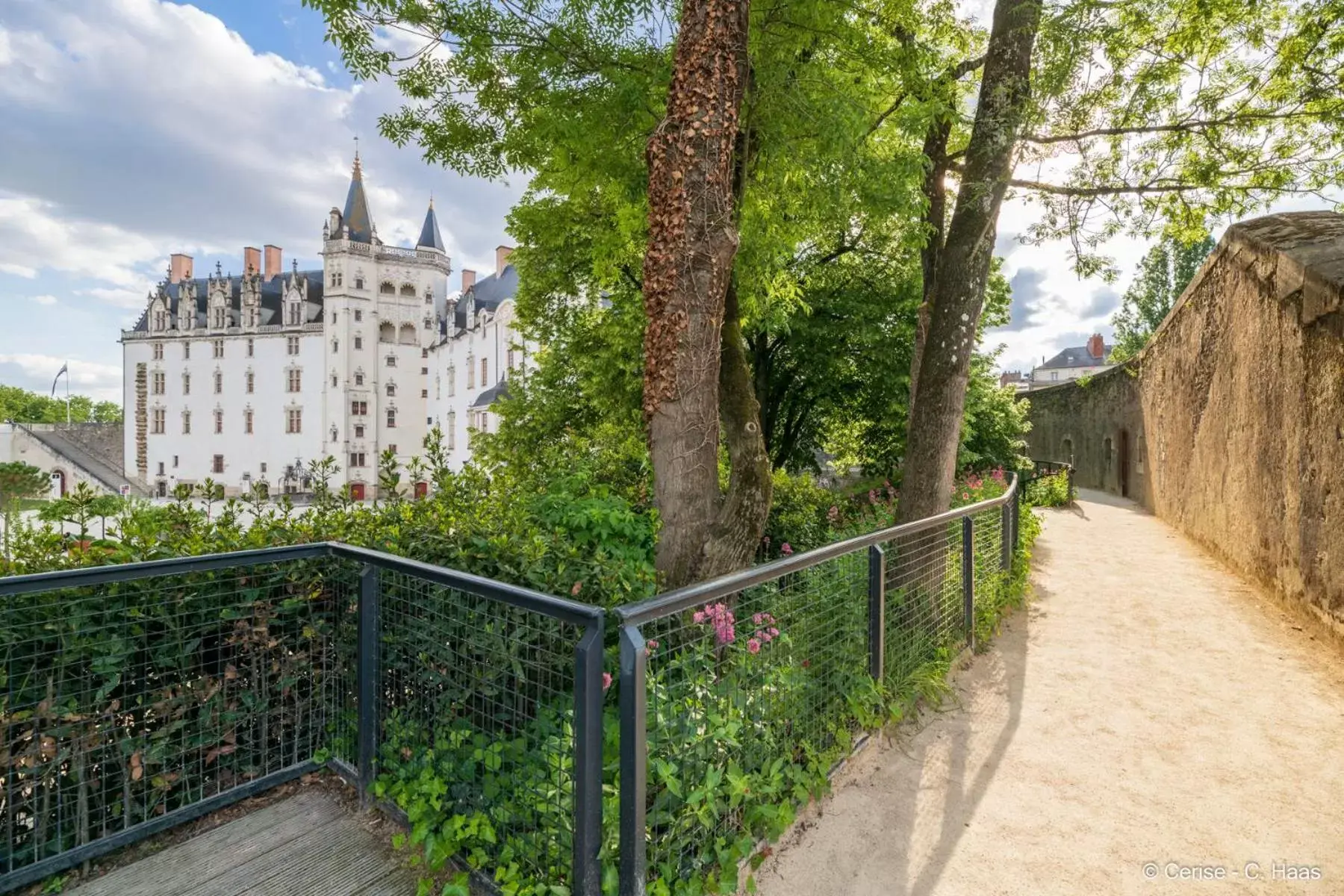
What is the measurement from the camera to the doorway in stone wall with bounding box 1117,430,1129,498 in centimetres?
1723

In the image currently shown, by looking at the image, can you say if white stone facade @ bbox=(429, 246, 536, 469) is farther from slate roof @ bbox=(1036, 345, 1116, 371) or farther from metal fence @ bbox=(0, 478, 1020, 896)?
slate roof @ bbox=(1036, 345, 1116, 371)

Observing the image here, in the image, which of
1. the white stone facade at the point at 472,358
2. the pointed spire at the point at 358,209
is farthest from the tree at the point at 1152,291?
the pointed spire at the point at 358,209

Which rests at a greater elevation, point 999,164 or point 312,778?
point 999,164

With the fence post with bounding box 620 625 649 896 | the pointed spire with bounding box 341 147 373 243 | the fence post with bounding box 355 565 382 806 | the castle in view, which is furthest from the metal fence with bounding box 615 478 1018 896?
the pointed spire with bounding box 341 147 373 243

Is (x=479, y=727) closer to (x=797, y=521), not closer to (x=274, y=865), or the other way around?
(x=274, y=865)

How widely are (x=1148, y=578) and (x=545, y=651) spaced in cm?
846

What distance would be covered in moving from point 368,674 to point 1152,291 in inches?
1746

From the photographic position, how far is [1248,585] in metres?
7.08

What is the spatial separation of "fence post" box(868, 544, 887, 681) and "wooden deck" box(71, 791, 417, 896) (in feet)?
8.52

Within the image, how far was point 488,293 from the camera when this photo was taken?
5222 centimetres

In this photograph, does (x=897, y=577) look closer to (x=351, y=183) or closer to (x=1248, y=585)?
(x=1248, y=585)

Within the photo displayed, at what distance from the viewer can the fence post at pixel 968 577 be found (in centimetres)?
511

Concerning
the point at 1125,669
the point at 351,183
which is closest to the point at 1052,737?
the point at 1125,669

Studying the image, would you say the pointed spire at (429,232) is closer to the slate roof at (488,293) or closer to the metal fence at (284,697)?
the slate roof at (488,293)
